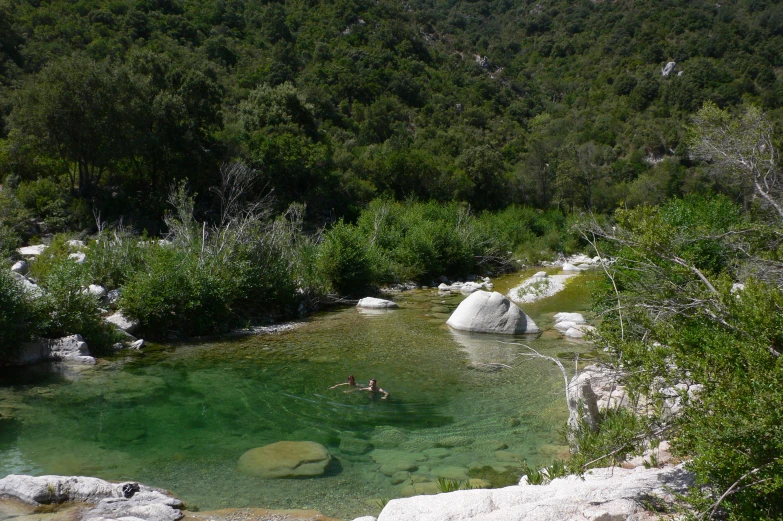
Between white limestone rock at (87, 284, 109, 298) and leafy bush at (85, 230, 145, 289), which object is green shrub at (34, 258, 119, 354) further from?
leafy bush at (85, 230, 145, 289)

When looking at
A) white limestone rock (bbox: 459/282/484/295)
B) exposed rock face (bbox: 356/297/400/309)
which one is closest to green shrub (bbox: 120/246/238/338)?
exposed rock face (bbox: 356/297/400/309)

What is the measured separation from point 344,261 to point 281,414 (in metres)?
13.5

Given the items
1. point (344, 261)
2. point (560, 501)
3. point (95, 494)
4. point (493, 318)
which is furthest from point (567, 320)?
point (95, 494)

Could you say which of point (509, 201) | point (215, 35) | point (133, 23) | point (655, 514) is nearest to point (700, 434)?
point (655, 514)

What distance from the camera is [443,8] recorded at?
438 feet

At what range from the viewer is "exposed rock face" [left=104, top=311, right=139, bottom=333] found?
16.0 m

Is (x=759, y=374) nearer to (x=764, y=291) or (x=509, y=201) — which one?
(x=764, y=291)

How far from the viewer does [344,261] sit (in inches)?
946

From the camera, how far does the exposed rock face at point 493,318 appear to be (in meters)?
18.1

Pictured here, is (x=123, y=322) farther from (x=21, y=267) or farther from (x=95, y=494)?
(x=95, y=494)

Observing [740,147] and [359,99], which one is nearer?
[740,147]

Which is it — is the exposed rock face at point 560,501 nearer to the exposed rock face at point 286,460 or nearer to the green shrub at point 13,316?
the exposed rock face at point 286,460

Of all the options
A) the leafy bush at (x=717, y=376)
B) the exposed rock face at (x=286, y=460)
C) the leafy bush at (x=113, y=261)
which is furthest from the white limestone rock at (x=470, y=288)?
the leafy bush at (x=717, y=376)

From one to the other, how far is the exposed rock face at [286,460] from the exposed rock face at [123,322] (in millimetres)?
8851
